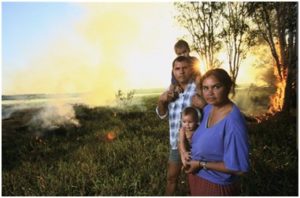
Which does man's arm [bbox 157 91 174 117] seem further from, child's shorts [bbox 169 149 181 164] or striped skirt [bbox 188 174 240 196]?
striped skirt [bbox 188 174 240 196]

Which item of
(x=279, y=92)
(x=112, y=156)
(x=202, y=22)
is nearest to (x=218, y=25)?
(x=202, y=22)

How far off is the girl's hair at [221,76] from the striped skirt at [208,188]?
0.75m

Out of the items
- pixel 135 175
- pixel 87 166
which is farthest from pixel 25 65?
pixel 135 175

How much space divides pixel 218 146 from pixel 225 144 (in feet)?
0.22

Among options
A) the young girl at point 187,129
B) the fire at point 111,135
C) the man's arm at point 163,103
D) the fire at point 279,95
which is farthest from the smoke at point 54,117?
the fire at point 279,95

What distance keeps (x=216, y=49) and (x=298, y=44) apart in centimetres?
74

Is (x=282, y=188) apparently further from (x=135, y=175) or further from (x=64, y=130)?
(x=64, y=130)

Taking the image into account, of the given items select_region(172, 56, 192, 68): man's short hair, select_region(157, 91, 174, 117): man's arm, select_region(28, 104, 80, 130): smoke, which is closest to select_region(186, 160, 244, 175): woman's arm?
select_region(157, 91, 174, 117): man's arm

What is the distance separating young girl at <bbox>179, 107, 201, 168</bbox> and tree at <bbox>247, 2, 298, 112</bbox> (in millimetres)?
926

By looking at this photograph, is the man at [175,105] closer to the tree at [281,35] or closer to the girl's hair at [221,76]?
the girl's hair at [221,76]

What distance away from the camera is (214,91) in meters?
3.84

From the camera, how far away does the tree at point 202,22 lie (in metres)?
4.36

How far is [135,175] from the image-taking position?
169 inches

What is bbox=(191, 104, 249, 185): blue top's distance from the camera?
367 cm
